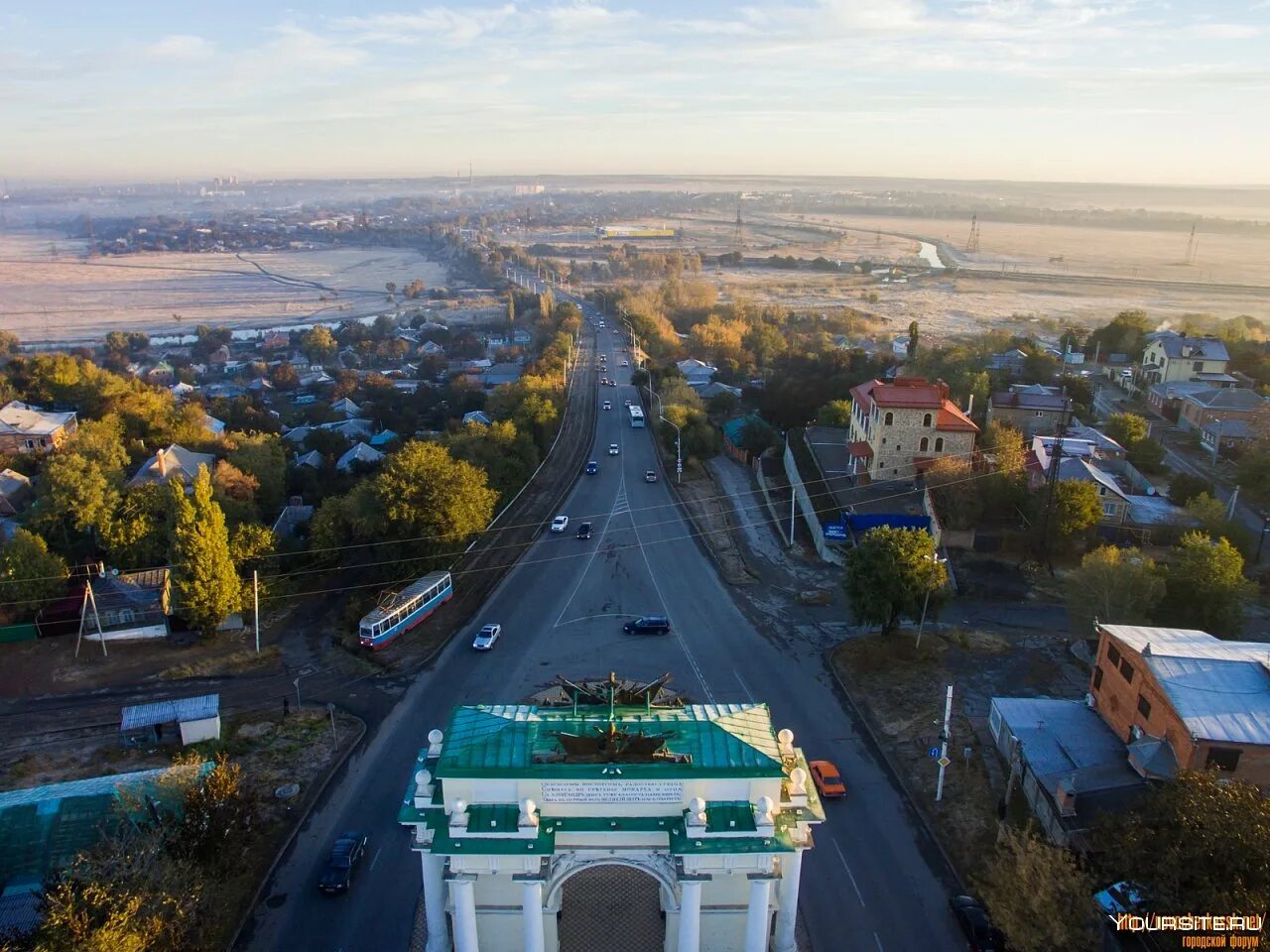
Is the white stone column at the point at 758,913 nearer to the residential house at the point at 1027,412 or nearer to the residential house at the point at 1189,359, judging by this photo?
the residential house at the point at 1027,412

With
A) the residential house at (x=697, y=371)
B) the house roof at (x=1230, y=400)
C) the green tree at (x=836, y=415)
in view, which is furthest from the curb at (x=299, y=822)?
the house roof at (x=1230, y=400)

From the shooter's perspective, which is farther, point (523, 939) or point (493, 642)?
point (493, 642)

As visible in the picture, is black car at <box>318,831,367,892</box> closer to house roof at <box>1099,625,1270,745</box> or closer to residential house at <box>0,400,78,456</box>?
house roof at <box>1099,625,1270,745</box>

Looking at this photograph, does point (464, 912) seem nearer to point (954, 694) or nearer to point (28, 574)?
point (954, 694)

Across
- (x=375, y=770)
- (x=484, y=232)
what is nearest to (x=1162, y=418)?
(x=375, y=770)

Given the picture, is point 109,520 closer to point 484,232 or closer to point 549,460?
point 549,460

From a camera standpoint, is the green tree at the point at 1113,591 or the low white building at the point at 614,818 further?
the green tree at the point at 1113,591

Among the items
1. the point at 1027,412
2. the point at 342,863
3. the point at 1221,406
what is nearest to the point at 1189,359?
the point at 1221,406
